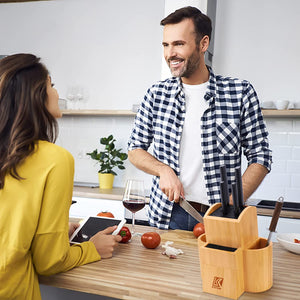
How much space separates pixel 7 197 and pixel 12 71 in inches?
14.2

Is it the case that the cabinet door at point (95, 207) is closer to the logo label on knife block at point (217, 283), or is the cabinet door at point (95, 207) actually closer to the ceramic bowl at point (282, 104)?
the ceramic bowl at point (282, 104)

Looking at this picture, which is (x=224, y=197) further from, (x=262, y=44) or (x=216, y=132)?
(x=262, y=44)

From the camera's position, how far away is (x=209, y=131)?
1.81 metres

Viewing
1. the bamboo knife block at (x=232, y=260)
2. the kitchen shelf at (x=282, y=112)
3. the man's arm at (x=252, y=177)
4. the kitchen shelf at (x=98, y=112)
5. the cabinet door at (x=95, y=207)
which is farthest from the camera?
the kitchen shelf at (x=98, y=112)

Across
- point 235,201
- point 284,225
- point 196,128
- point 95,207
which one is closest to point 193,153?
point 196,128

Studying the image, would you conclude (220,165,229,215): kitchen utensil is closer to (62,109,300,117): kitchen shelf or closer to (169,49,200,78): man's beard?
(169,49,200,78): man's beard

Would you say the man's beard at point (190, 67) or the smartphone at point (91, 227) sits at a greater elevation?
the man's beard at point (190, 67)

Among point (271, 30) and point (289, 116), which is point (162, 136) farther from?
point (271, 30)

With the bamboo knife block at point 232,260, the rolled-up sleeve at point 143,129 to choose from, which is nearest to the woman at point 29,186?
the bamboo knife block at point 232,260

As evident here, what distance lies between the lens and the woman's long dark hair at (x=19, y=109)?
1018 mm

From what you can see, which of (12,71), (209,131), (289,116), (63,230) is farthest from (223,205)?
(289,116)

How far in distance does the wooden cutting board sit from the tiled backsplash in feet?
6.37

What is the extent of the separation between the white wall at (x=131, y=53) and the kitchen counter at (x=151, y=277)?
2204 mm

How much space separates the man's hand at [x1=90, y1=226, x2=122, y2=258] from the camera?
1225 millimetres
